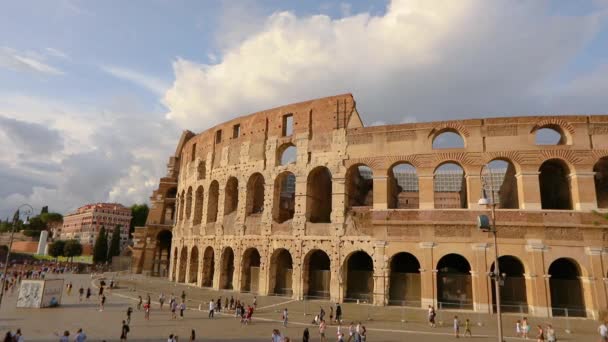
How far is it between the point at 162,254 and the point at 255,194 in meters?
25.2

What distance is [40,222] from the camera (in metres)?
95.8

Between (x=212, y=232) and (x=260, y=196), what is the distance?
4.92 meters

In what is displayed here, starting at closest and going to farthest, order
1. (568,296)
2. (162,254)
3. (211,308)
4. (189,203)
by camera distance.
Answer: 1. (211,308)
2. (568,296)
3. (189,203)
4. (162,254)

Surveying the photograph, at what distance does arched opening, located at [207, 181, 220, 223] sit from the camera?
1287 inches

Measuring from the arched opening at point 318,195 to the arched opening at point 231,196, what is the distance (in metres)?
7.15

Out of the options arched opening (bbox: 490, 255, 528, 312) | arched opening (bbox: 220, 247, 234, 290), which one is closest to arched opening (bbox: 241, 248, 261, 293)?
arched opening (bbox: 220, 247, 234, 290)

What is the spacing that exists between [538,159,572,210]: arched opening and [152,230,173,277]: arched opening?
Result: 129 feet

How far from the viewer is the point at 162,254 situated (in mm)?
49750

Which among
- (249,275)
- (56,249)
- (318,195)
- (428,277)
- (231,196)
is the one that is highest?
(231,196)

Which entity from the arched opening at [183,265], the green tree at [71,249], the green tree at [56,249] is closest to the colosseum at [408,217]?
the arched opening at [183,265]

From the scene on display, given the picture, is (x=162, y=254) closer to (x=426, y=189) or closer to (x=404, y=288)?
(x=404, y=288)

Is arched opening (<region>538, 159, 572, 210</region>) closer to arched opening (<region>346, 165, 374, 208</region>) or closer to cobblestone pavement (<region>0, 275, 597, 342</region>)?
cobblestone pavement (<region>0, 275, 597, 342</region>)

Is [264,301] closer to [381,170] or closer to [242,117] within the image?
[381,170]

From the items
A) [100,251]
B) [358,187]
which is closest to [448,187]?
[358,187]
